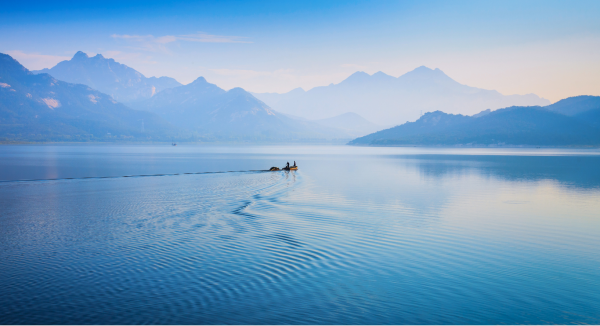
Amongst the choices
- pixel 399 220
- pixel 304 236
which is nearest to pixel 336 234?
pixel 304 236

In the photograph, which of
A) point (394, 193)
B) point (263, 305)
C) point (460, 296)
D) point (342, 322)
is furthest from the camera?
point (394, 193)

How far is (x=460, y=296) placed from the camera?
50.5 feet

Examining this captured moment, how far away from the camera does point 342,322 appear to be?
42.6 ft

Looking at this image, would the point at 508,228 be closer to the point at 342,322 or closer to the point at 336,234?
the point at 336,234

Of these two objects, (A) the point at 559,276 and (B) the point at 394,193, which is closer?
(A) the point at 559,276

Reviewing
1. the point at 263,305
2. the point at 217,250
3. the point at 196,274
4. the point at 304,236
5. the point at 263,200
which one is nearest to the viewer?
the point at 263,305

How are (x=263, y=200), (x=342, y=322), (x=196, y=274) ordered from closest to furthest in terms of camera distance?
(x=342, y=322)
(x=196, y=274)
(x=263, y=200)

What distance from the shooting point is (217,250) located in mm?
21781

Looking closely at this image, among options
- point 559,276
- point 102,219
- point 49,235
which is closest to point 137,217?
point 102,219

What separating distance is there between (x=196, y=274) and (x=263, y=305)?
4764 mm

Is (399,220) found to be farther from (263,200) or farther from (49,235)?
(49,235)

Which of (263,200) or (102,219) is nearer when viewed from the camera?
(102,219)

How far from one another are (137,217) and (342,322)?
80.4 ft

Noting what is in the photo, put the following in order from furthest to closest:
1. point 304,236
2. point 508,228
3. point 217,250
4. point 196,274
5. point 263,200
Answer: point 263,200
point 508,228
point 304,236
point 217,250
point 196,274
